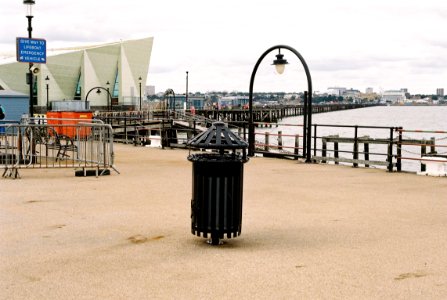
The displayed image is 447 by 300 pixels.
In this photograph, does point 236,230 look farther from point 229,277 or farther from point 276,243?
point 229,277

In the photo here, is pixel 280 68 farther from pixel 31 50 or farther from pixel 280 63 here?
pixel 31 50

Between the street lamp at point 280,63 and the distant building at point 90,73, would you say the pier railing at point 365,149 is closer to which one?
the street lamp at point 280,63

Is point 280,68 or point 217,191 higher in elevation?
point 280,68

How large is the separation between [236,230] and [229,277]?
3.91ft

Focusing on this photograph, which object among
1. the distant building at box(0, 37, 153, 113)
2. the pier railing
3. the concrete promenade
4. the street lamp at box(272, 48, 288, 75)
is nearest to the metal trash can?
the concrete promenade

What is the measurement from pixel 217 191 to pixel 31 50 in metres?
12.1

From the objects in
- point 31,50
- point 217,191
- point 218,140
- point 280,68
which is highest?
point 31,50

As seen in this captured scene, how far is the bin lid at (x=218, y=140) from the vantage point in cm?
647

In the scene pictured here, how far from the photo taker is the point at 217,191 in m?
6.37

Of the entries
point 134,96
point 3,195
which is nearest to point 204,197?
point 3,195

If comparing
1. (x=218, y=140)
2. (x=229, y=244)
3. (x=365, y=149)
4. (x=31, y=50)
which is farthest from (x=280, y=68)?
(x=229, y=244)

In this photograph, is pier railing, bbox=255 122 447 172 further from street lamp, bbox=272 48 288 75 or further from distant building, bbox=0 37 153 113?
distant building, bbox=0 37 153 113

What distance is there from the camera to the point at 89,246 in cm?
659

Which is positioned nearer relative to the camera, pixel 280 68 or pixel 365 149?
pixel 280 68
